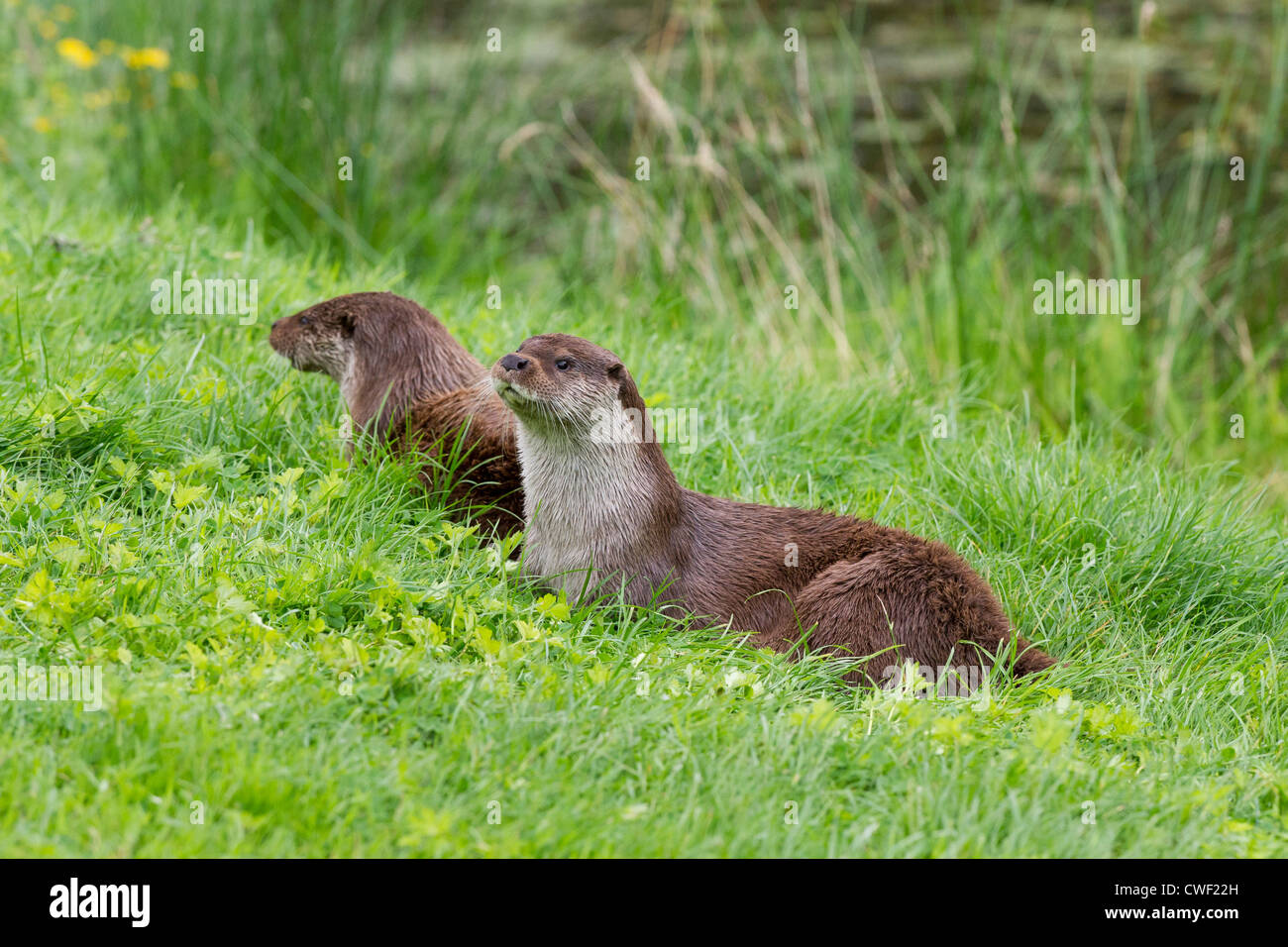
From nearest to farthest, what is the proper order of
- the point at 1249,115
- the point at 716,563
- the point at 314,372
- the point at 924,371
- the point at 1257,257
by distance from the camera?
1. the point at 716,563
2. the point at 314,372
3. the point at 924,371
4. the point at 1257,257
5. the point at 1249,115

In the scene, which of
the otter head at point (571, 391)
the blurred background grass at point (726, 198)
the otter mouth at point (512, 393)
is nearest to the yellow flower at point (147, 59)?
the blurred background grass at point (726, 198)

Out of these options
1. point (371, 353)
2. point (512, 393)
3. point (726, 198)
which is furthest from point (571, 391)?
point (726, 198)

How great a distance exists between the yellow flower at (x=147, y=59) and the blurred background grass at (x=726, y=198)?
0.02 meters

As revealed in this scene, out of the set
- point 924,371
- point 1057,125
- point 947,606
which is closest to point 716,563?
point 947,606

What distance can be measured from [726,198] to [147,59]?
2.78 metres

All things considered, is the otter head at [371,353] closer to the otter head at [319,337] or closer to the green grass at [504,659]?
the otter head at [319,337]

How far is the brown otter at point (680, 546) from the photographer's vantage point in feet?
11.8

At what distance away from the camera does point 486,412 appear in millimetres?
4219

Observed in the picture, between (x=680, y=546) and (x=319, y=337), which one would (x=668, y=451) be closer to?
(x=680, y=546)

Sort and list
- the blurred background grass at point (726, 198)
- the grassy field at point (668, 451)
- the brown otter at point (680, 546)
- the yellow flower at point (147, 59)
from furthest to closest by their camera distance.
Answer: the yellow flower at point (147, 59)
the blurred background grass at point (726, 198)
the brown otter at point (680, 546)
the grassy field at point (668, 451)

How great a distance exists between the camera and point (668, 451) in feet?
15.1

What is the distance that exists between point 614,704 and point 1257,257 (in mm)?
4737
